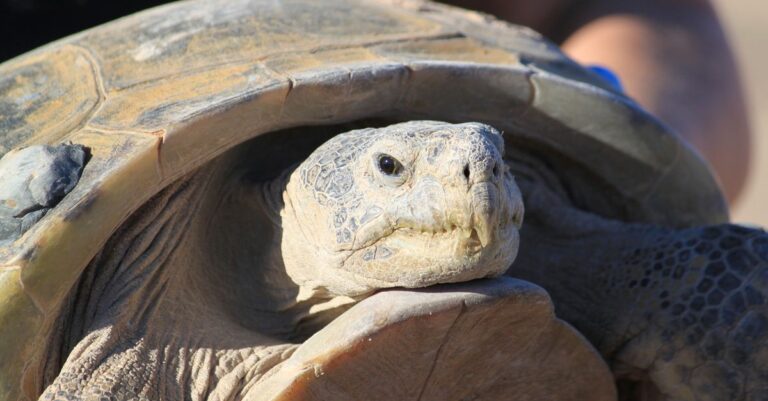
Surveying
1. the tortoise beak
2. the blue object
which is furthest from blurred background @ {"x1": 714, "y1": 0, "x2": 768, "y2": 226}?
the tortoise beak

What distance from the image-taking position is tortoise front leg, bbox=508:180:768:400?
152 centimetres

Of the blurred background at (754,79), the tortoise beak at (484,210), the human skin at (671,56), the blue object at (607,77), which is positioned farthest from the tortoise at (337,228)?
the blurred background at (754,79)

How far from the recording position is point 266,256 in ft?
5.07

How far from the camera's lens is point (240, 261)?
1.57 metres

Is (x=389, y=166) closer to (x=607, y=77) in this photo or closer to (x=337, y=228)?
(x=337, y=228)

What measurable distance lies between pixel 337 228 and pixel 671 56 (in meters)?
2.19

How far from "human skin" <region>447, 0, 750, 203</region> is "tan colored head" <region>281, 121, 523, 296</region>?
179 cm

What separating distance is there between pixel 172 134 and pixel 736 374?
0.88 metres

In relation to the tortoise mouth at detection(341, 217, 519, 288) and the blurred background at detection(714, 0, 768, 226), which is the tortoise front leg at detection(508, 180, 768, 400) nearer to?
the tortoise mouth at detection(341, 217, 519, 288)

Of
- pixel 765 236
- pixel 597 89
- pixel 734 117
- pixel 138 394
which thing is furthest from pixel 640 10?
pixel 138 394

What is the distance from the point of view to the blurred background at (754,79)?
19.4 feet

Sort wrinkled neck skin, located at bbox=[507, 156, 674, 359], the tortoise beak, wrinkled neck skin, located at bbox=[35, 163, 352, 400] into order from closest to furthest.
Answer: the tortoise beak
wrinkled neck skin, located at bbox=[35, 163, 352, 400]
wrinkled neck skin, located at bbox=[507, 156, 674, 359]

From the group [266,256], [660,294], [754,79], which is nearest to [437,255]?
[266,256]

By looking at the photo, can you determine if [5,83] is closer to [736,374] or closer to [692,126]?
[736,374]
